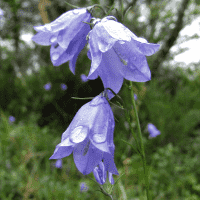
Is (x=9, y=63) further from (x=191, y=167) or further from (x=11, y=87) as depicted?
(x=191, y=167)

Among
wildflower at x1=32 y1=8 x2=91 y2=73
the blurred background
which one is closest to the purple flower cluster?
wildflower at x1=32 y1=8 x2=91 y2=73

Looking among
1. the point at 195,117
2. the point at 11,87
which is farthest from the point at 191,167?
the point at 11,87

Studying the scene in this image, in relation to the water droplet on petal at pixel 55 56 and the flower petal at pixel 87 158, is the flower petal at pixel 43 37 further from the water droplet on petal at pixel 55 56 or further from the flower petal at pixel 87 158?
Result: the flower petal at pixel 87 158

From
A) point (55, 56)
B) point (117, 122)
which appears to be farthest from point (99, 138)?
point (117, 122)

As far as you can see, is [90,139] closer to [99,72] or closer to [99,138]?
[99,138]

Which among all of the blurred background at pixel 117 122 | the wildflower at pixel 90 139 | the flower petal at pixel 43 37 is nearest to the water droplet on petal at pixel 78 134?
the wildflower at pixel 90 139
